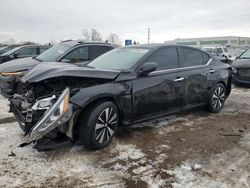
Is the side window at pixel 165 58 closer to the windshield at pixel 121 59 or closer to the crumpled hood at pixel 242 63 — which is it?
the windshield at pixel 121 59

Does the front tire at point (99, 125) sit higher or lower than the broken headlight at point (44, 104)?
lower

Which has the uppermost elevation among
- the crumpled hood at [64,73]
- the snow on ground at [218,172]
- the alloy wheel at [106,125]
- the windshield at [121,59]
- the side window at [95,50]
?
the side window at [95,50]

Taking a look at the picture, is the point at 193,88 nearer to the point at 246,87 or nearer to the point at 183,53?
the point at 183,53

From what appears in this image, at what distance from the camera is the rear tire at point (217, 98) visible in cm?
580

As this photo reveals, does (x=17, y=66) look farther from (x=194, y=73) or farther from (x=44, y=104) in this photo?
(x=194, y=73)

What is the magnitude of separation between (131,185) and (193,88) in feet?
9.49

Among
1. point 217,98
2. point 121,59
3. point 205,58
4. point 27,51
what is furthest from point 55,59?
point 27,51

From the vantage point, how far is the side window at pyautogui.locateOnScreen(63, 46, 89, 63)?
6.85 meters

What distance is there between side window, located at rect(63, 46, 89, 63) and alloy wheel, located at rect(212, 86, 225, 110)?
140 inches

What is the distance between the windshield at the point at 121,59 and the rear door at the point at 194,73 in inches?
38.4

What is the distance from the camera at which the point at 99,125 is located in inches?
147

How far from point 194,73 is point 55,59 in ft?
11.8

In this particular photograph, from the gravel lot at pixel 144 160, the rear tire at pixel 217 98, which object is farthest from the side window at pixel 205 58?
the gravel lot at pixel 144 160

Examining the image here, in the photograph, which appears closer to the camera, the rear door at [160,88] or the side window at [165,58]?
the rear door at [160,88]
